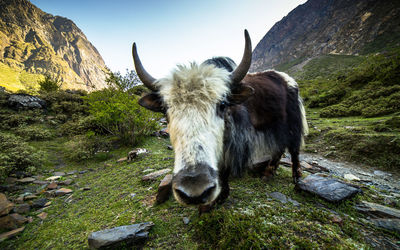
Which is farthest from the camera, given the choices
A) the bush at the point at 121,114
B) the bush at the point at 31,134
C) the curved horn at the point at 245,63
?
the bush at the point at 31,134

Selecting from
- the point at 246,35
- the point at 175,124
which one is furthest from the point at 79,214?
the point at 246,35

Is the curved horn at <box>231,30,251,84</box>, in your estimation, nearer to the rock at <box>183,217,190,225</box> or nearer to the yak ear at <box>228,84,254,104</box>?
the yak ear at <box>228,84,254,104</box>

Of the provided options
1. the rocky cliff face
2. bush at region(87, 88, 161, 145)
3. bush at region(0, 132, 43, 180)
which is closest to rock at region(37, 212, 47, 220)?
bush at region(0, 132, 43, 180)

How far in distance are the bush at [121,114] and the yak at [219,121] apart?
193 inches

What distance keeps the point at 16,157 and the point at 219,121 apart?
6.65m

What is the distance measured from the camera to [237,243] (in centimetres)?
157

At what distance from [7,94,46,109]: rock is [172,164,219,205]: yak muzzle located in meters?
15.5

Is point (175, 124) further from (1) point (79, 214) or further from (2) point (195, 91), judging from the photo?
(1) point (79, 214)

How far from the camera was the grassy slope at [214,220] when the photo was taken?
65.0 inches

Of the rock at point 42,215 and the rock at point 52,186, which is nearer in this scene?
the rock at point 42,215

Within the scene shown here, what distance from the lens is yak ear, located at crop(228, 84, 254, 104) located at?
7.46 feet

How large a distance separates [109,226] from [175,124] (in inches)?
76.2

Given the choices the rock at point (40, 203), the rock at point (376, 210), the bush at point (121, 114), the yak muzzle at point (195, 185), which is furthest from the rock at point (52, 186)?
the rock at point (376, 210)

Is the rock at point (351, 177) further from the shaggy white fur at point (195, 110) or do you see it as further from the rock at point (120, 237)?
the rock at point (120, 237)
